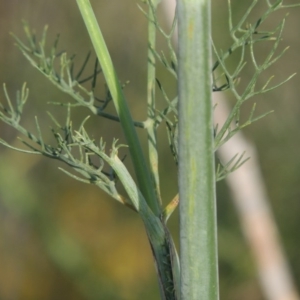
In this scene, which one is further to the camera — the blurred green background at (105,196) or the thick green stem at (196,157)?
the blurred green background at (105,196)

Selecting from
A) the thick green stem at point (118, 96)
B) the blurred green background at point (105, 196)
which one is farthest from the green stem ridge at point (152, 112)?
the blurred green background at point (105, 196)

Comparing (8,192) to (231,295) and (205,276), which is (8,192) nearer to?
(231,295)

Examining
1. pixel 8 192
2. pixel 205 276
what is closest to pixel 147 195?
pixel 205 276

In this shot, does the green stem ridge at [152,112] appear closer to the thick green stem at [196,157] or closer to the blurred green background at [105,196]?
the thick green stem at [196,157]

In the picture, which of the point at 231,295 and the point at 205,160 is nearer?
the point at 205,160

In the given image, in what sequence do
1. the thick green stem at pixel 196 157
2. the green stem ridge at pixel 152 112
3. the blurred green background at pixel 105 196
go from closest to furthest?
the thick green stem at pixel 196 157 → the green stem ridge at pixel 152 112 → the blurred green background at pixel 105 196

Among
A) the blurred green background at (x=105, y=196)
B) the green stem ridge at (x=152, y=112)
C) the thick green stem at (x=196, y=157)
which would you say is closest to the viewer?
the thick green stem at (x=196, y=157)
